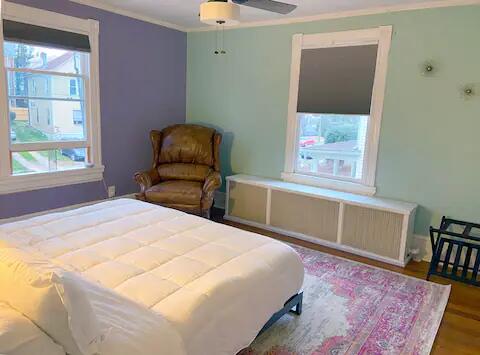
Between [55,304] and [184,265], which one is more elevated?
[55,304]

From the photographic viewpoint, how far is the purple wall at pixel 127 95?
3994 millimetres

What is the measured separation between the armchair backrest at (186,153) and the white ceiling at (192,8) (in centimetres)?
138

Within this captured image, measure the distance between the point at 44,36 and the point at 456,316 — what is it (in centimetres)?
438

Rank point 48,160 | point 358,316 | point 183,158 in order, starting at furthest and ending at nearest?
point 183,158 < point 48,160 < point 358,316

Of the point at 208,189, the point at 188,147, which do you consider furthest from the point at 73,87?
the point at 208,189

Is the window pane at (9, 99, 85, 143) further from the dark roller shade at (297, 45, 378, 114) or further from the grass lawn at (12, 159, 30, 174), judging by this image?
the dark roller shade at (297, 45, 378, 114)

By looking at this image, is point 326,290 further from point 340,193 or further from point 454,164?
point 454,164

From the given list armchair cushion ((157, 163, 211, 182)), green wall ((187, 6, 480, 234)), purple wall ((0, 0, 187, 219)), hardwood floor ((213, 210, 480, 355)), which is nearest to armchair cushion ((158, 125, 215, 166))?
armchair cushion ((157, 163, 211, 182))

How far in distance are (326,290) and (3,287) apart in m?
2.29

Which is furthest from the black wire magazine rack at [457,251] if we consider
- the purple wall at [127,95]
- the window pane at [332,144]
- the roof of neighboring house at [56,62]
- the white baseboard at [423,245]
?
the roof of neighboring house at [56,62]

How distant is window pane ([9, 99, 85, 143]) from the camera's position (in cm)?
369

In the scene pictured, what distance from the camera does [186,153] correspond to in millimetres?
4645

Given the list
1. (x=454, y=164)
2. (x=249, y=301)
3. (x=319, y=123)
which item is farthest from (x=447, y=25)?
(x=249, y=301)

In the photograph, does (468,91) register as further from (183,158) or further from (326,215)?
(183,158)
